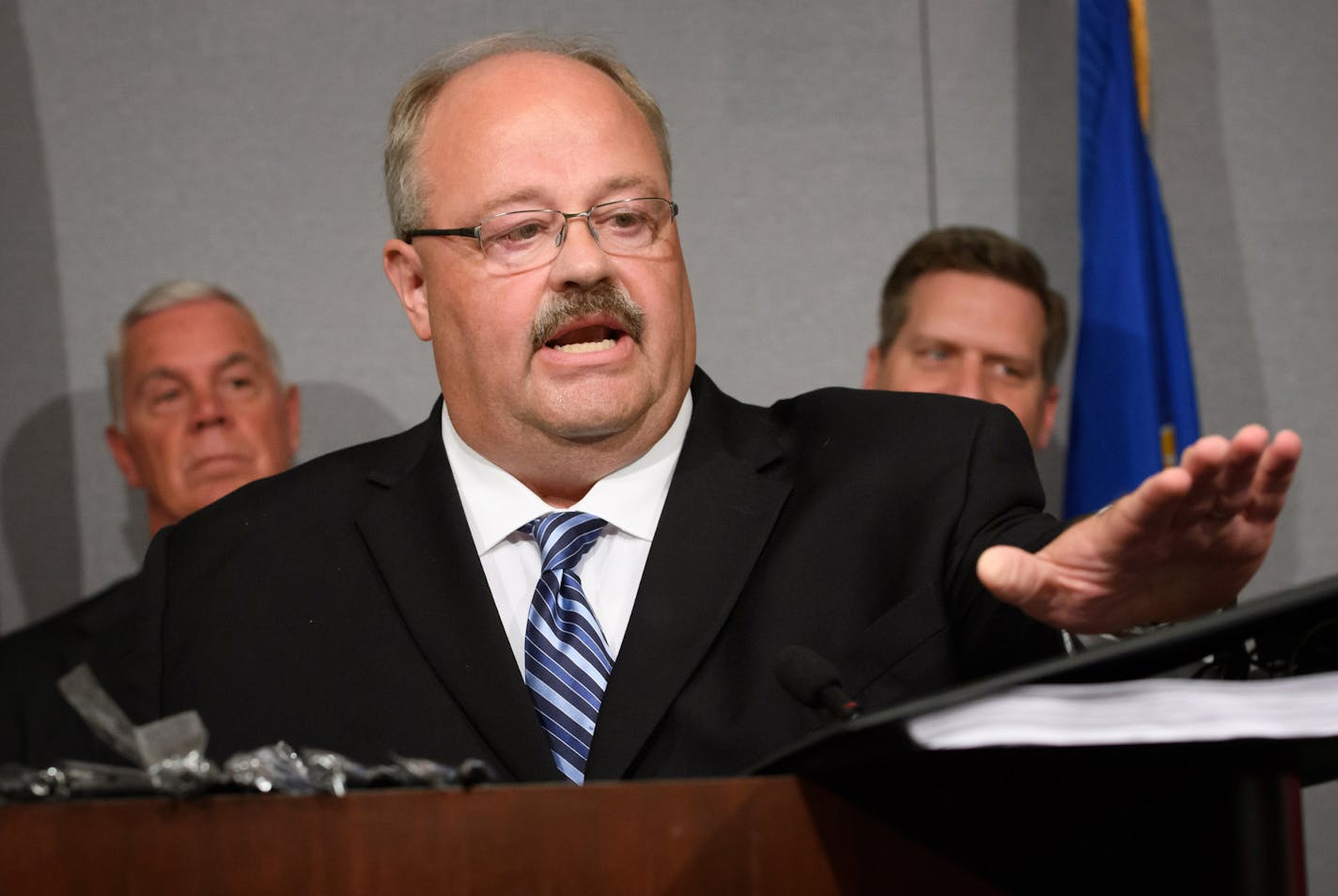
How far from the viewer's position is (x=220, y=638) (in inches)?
58.2

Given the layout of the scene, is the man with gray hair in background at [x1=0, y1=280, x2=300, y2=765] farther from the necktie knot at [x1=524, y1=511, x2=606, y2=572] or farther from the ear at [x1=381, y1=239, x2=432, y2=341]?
the necktie knot at [x1=524, y1=511, x2=606, y2=572]

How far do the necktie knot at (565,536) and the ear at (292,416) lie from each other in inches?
64.1

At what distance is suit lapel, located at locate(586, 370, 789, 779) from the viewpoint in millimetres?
1278

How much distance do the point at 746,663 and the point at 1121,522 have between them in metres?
0.54

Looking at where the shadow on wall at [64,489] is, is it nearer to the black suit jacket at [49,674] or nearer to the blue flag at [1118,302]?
the black suit jacket at [49,674]

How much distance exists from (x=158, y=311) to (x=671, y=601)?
2016mm

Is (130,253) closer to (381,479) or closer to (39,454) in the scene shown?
(39,454)

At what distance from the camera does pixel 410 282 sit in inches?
72.1

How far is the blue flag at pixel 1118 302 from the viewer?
302 cm

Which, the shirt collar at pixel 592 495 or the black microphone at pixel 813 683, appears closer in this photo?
the black microphone at pixel 813 683

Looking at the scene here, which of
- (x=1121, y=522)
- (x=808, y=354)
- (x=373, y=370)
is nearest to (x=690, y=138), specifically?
(x=808, y=354)

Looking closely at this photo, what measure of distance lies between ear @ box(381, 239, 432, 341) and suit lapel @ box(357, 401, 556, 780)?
19 centimetres

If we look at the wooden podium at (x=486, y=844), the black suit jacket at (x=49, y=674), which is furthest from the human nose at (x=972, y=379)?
the wooden podium at (x=486, y=844)

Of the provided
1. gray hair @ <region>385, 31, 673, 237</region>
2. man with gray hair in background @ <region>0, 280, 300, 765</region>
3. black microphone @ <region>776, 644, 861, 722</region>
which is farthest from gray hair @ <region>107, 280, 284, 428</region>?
black microphone @ <region>776, 644, 861, 722</region>
